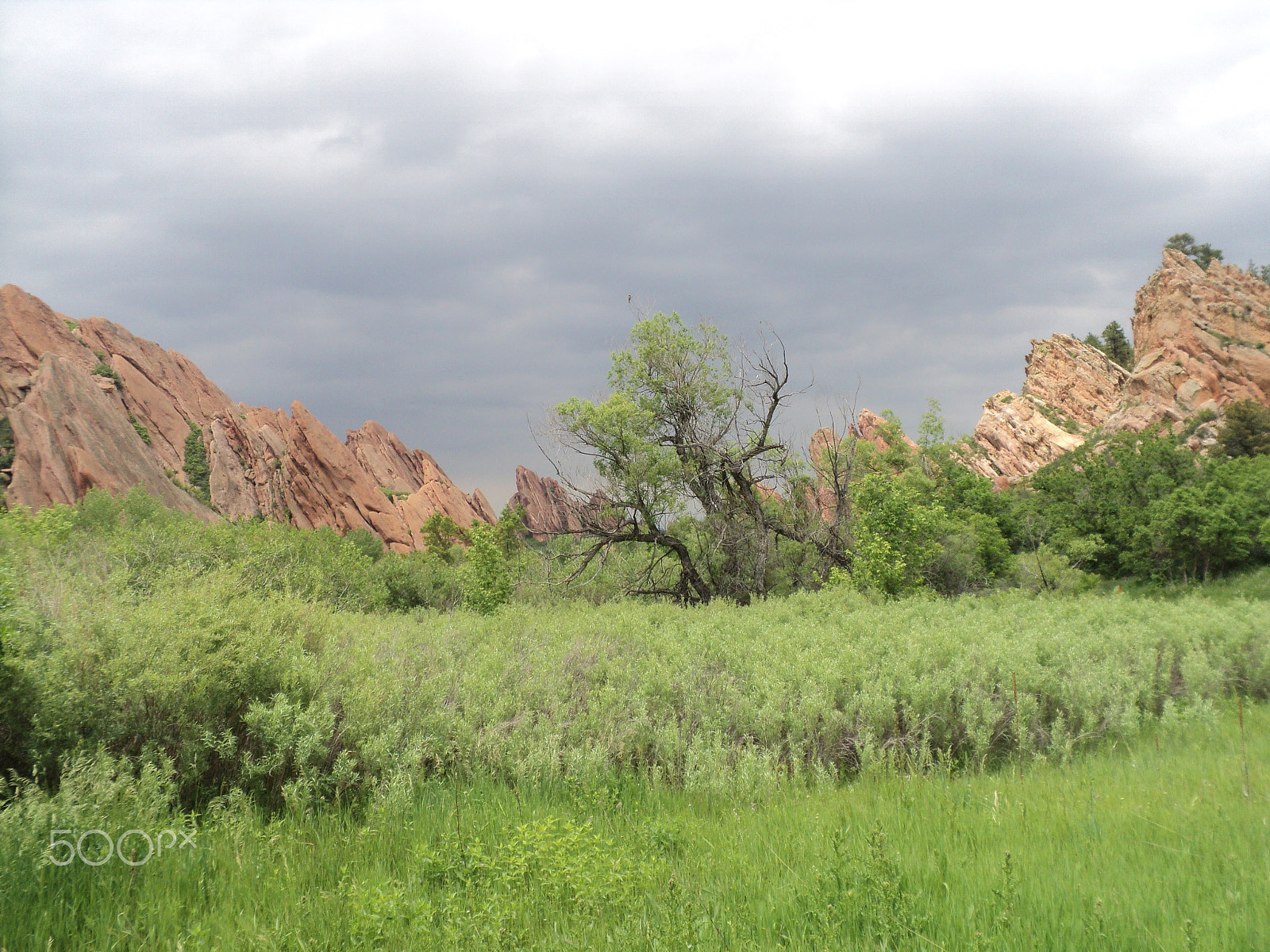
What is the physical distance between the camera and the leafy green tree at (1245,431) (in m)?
57.5

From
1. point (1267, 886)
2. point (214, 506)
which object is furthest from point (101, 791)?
point (214, 506)

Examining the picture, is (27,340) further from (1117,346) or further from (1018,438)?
(1117,346)

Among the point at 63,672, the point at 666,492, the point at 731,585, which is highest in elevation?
the point at 666,492

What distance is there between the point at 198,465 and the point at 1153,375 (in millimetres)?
133029

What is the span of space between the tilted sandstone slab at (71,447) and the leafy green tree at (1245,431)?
9940cm

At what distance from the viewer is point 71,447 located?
69.8 metres

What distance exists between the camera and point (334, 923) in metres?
3.48

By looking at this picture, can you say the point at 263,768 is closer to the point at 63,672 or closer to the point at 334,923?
the point at 63,672

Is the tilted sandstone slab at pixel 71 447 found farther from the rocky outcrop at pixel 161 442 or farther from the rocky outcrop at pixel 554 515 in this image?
the rocky outcrop at pixel 554 515

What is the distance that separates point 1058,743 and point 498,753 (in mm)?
5406

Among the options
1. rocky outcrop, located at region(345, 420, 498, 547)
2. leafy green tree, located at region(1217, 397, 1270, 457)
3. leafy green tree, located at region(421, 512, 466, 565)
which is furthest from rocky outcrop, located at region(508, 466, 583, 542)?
rocky outcrop, located at region(345, 420, 498, 547)

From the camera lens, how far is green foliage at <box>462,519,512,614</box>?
20.0 meters

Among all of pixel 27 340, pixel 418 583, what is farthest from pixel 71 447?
pixel 418 583

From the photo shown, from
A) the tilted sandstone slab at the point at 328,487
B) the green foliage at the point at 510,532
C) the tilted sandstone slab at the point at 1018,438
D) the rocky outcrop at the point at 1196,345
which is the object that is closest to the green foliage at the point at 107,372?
the tilted sandstone slab at the point at 328,487
